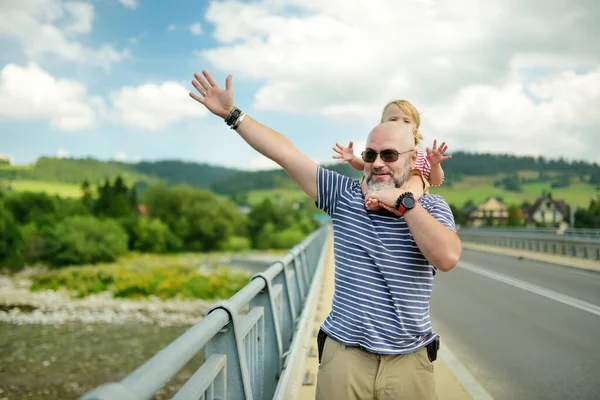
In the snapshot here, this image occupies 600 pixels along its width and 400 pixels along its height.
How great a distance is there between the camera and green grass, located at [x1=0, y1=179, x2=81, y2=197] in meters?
144

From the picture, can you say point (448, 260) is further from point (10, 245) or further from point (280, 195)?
point (280, 195)

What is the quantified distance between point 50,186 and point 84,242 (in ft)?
254

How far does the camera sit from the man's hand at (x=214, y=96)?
2732 mm

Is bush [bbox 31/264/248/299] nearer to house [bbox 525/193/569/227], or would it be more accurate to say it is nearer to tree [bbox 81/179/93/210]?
tree [bbox 81/179/93/210]

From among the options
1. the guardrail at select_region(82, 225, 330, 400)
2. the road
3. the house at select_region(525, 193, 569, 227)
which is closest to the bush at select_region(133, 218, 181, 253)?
the house at select_region(525, 193, 569, 227)

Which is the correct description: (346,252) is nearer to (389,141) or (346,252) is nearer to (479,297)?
(389,141)

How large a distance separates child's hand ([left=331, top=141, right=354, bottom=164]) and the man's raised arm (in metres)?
0.81

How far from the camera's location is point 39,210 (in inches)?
4579

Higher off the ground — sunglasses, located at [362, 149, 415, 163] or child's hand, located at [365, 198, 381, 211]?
A: sunglasses, located at [362, 149, 415, 163]

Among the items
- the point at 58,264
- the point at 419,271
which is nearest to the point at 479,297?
the point at 419,271

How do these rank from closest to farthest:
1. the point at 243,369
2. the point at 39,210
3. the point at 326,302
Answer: the point at 243,369
the point at 326,302
the point at 39,210

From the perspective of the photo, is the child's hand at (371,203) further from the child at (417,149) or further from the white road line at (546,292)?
the white road line at (546,292)

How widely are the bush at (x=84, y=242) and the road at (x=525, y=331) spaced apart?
84.7 metres

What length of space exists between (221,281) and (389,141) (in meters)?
64.3
